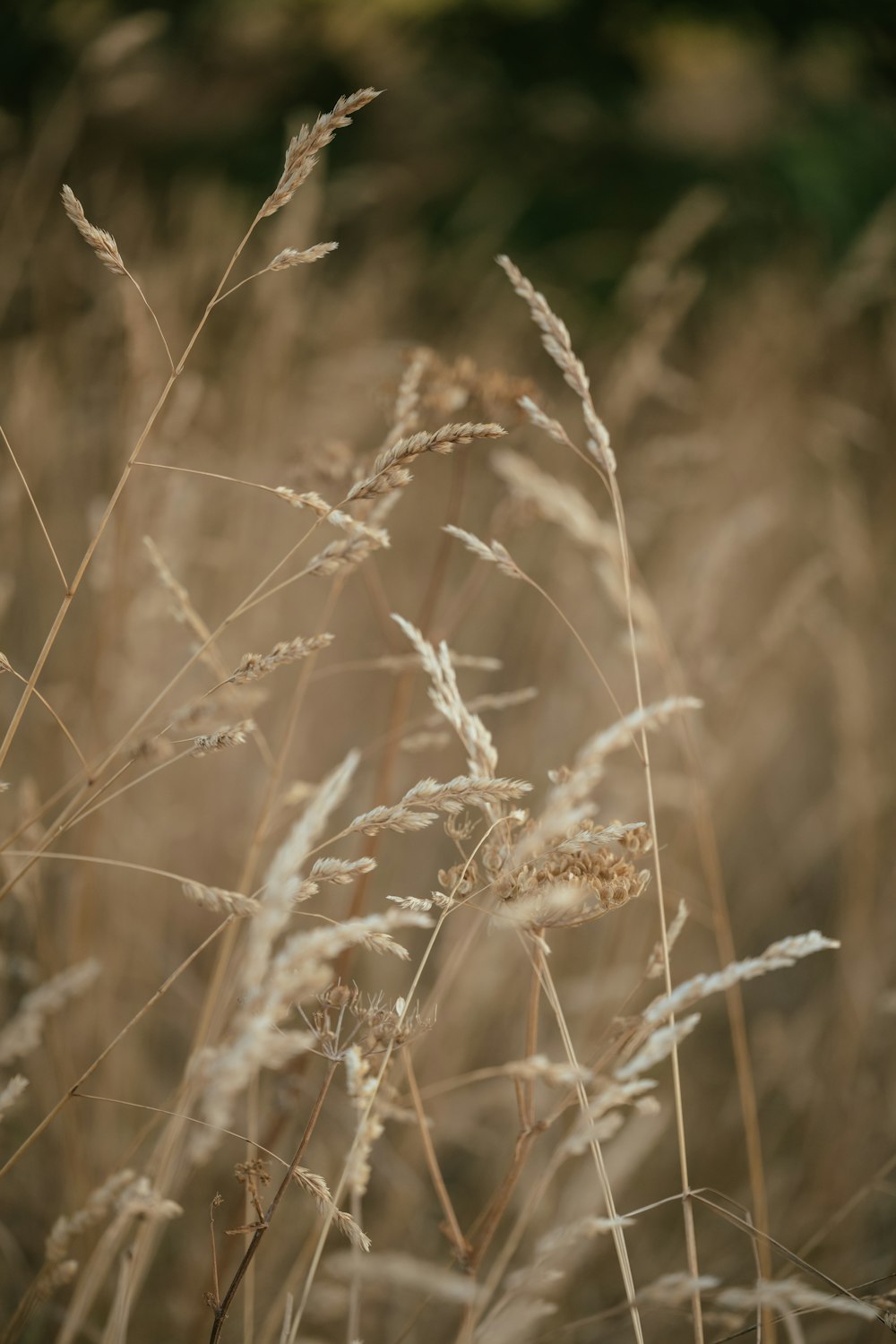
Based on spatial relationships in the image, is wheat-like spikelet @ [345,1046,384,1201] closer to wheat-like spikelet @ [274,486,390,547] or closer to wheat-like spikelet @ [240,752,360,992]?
wheat-like spikelet @ [240,752,360,992]

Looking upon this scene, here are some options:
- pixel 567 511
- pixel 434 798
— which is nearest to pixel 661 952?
pixel 434 798

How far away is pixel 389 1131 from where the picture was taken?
1568 millimetres

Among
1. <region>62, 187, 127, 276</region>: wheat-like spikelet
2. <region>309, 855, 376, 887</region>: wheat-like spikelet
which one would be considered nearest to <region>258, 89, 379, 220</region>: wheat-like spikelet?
<region>62, 187, 127, 276</region>: wheat-like spikelet

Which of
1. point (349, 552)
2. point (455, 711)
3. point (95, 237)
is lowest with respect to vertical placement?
point (455, 711)

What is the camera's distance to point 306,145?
2.09ft

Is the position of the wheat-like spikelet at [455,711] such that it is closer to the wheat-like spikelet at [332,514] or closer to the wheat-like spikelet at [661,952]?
the wheat-like spikelet at [332,514]

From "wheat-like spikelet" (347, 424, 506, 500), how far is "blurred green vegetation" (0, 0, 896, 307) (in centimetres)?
232

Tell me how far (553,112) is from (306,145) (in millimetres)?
2460

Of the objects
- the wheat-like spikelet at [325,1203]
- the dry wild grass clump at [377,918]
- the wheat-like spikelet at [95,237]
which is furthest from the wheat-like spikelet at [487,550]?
the wheat-like spikelet at [325,1203]

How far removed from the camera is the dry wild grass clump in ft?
1.97

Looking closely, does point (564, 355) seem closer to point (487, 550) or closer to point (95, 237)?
point (487, 550)

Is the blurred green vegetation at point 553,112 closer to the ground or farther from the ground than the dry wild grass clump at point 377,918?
farther from the ground

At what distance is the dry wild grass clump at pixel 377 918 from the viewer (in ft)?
1.97

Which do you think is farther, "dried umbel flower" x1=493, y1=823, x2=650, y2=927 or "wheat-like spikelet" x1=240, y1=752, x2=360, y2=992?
"dried umbel flower" x1=493, y1=823, x2=650, y2=927
